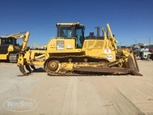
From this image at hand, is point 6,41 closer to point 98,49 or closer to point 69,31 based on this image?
point 69,31

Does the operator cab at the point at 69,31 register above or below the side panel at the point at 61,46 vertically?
above

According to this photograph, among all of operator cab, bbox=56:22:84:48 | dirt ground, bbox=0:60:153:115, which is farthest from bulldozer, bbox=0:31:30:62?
dirt ground, bbox=0:60:153:115

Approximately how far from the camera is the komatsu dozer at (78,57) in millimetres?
10617

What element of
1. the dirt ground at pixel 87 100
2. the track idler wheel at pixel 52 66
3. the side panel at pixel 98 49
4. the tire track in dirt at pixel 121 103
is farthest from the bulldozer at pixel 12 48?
the tire track in dirt at pixel 121 103

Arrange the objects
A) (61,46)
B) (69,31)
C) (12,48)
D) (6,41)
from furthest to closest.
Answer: (6,41) < (12,48) < (69,31) < (61,46)

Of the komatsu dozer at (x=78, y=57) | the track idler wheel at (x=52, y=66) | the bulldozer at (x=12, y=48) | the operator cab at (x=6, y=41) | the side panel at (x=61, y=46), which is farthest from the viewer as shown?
the operator cab at (x=6, y=41)

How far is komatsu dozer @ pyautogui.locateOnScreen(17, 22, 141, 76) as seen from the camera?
10.6 m

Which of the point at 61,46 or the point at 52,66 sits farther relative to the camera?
the point at 61,46

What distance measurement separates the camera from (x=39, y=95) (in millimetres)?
6219

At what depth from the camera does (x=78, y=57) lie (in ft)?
35.9

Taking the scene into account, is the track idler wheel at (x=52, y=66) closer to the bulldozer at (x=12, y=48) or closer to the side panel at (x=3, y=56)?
the bulldozer at (x=12, y=48)

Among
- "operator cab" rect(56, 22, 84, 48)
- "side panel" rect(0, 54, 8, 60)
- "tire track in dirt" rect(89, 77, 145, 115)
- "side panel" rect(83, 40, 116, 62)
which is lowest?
"tire track in dirt" rect(89, 77, 145, 115)

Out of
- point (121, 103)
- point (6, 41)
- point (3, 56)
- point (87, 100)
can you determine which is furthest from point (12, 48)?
point (121, 103)

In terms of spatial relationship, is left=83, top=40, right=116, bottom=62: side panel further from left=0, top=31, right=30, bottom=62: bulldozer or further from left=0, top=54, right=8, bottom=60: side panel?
left=0, top=54, right=8, bottom=60: side panel
